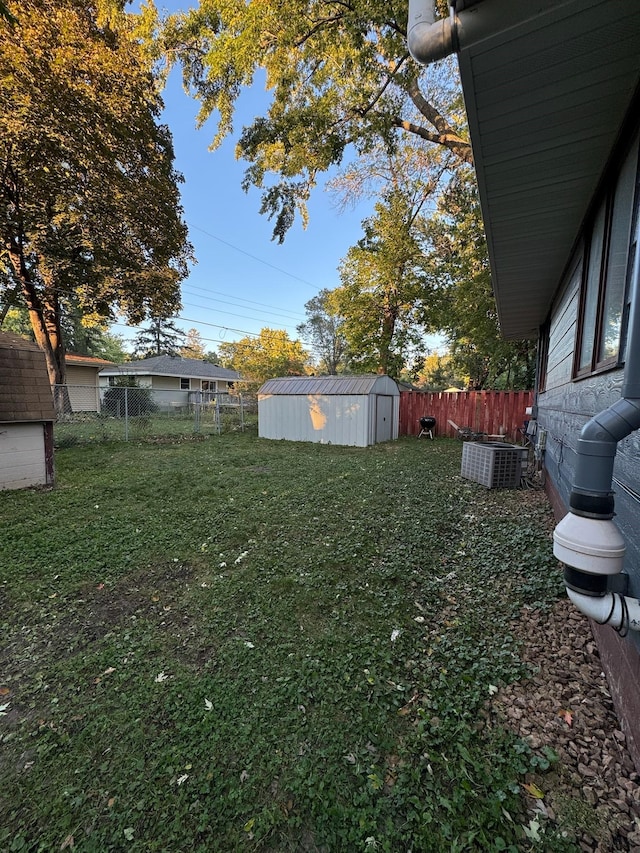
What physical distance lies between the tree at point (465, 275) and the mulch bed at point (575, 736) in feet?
26.9

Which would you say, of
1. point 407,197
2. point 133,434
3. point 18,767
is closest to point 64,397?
point 133,434

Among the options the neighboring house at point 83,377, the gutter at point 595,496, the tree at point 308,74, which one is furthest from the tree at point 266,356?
the gutter at point 595,496

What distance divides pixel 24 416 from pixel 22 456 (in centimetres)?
62

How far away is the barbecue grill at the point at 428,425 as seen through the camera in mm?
12182

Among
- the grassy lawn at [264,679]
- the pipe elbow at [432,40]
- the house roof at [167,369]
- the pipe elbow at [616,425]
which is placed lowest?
the grassy lawn at [264,679]

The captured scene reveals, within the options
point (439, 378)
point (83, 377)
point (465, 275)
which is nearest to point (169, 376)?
point (83, 377)

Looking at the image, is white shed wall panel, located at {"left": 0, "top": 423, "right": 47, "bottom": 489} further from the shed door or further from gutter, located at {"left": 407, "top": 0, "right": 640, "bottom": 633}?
the shed door

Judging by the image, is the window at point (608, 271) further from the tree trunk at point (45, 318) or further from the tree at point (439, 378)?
the tree at point (439, 378)

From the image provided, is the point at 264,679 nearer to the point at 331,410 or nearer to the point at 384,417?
the point at 331,410

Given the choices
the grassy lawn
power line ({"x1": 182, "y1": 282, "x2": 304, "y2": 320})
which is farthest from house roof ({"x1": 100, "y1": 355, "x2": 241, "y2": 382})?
the grassy lawn

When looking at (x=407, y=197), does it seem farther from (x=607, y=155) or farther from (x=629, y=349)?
(x=629, y=349)

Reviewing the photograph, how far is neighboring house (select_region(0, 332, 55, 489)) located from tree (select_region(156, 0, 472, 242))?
5.16 meters

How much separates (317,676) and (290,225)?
8.92 m

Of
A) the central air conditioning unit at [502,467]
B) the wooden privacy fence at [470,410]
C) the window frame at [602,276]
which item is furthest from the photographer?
the wooden privacy fence at [470,410]
